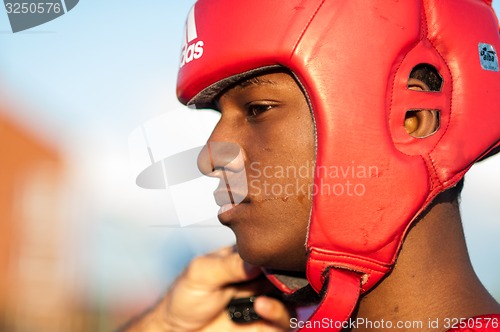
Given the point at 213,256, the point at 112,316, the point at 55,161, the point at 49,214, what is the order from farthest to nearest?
the point at 55,161
the point at 49,214
the point at 112,316
the point at 213,256

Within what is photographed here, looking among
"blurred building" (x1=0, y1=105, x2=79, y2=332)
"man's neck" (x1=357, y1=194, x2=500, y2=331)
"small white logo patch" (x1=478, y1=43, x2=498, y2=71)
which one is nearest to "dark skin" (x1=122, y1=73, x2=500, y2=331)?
"man's neck" (x1=357, y1=194, x2=500, y2=331)

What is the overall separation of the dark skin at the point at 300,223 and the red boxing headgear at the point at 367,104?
10cm

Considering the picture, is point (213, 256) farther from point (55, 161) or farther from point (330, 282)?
point (55, 161)

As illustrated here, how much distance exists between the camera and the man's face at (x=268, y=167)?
222 centimetres

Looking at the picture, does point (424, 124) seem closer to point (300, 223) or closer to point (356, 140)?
point (356, 140)

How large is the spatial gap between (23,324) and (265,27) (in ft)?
40.6

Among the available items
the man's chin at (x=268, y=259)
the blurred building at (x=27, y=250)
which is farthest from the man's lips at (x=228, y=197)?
the blurred building at (x=27, y=250)

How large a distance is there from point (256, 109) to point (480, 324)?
100cm

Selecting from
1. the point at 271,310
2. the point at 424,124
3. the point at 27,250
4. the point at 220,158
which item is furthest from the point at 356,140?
the point at 27,250

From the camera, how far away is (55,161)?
1605 cm

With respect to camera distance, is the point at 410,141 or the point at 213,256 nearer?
the point at 410,141

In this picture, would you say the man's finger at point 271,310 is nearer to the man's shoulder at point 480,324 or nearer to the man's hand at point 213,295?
the man's hand at point 213,295

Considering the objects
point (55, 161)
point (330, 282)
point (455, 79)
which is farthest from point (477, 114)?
point (55, 161)

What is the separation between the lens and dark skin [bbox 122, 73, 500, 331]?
7.20ft
